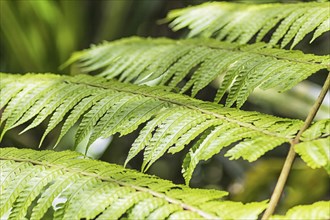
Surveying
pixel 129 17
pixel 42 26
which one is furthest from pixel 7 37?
pixel 129 17

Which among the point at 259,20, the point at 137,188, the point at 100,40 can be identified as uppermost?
the point at 259,20

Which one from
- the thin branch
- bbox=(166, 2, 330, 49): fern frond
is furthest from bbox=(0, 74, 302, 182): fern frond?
bbox=(166, 2, 330, 49): fern frond

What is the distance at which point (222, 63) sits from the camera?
0.86 meters

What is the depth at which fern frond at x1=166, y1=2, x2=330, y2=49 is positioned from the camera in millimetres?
898

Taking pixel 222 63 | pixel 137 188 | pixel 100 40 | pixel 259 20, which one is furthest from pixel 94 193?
pixel 100 40

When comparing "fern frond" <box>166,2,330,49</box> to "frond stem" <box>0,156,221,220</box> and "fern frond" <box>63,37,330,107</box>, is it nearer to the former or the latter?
"fern frond" <box>63,37,330,107</box>

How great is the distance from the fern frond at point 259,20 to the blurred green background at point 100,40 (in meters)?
0.81

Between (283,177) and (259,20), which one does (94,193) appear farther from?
(259,20)

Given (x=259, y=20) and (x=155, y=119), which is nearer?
(x=155, y=119)

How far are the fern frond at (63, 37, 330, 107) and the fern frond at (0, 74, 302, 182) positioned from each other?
6 cm

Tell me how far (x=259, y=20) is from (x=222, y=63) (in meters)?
0.21

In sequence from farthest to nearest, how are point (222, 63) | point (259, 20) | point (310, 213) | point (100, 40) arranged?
1. point (100, 40)
2. point (259, 20)
3. point (222, 63)
4. point (310, 213)

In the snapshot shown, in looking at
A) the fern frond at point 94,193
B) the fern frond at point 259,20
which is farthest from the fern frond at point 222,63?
the fern frond at point 94,193

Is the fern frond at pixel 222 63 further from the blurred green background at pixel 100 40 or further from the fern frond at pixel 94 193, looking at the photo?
the blurred green background at pixel 100 40
